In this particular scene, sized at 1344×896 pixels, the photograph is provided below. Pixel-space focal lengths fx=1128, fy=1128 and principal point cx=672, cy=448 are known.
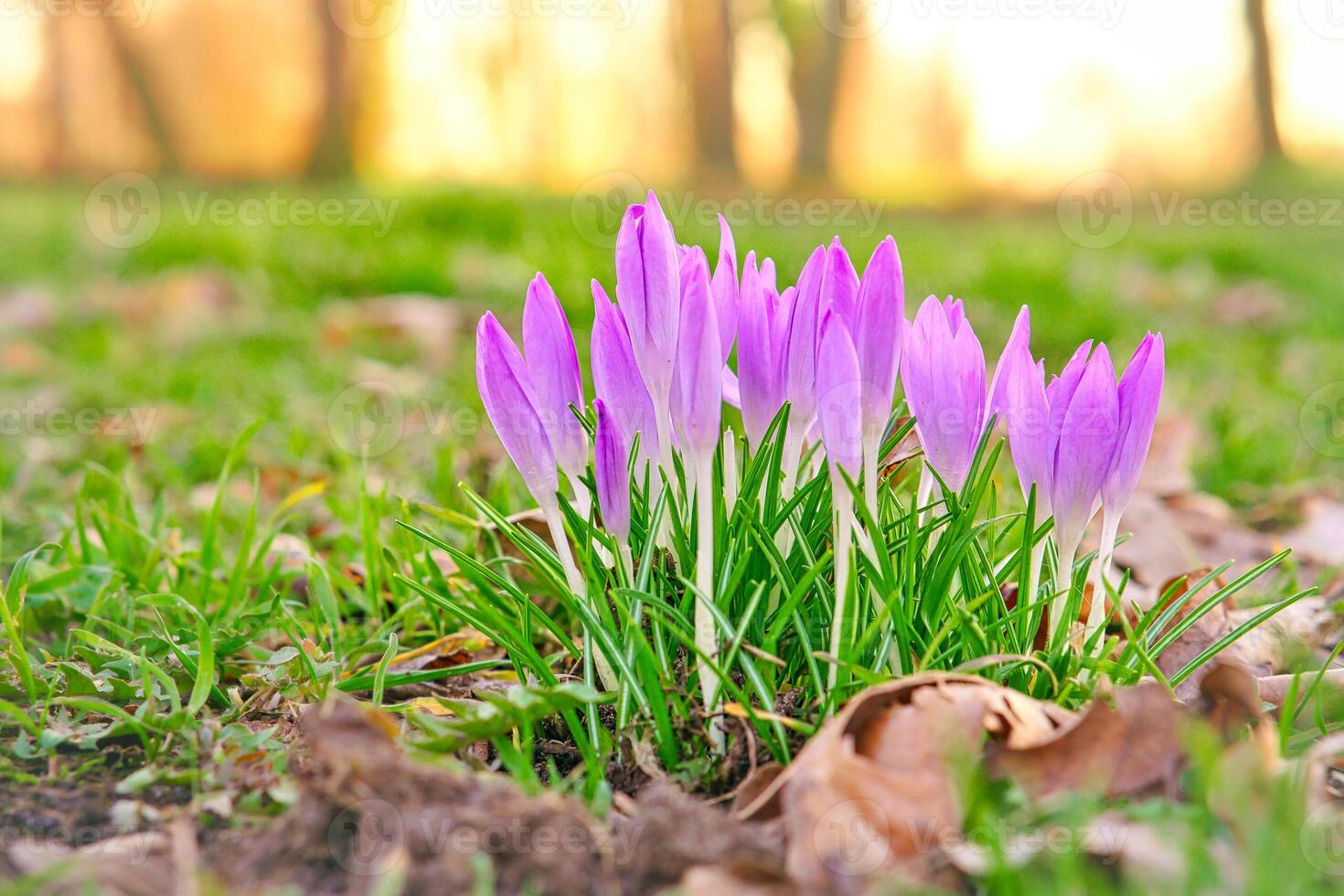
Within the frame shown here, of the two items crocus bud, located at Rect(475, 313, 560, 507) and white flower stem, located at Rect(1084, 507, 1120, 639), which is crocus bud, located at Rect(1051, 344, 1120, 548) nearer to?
white flower stem, located at Rect(1084, 507, 1120, 639)

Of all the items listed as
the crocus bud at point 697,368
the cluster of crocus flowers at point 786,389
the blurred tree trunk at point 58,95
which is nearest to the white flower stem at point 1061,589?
the cluster of crocus flowers at point 786,389

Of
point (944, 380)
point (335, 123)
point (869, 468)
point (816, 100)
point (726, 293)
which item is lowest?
point (869, 468)

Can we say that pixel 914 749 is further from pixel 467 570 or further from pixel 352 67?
pixel 352 67

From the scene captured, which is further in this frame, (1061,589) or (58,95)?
(58,95)

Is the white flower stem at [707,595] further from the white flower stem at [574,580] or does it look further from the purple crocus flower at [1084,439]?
the purple crocus flower at [1084,439]

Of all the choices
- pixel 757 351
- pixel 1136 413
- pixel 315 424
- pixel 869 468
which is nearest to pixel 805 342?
pixel 757 351

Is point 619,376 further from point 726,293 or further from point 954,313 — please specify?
point 954,313
